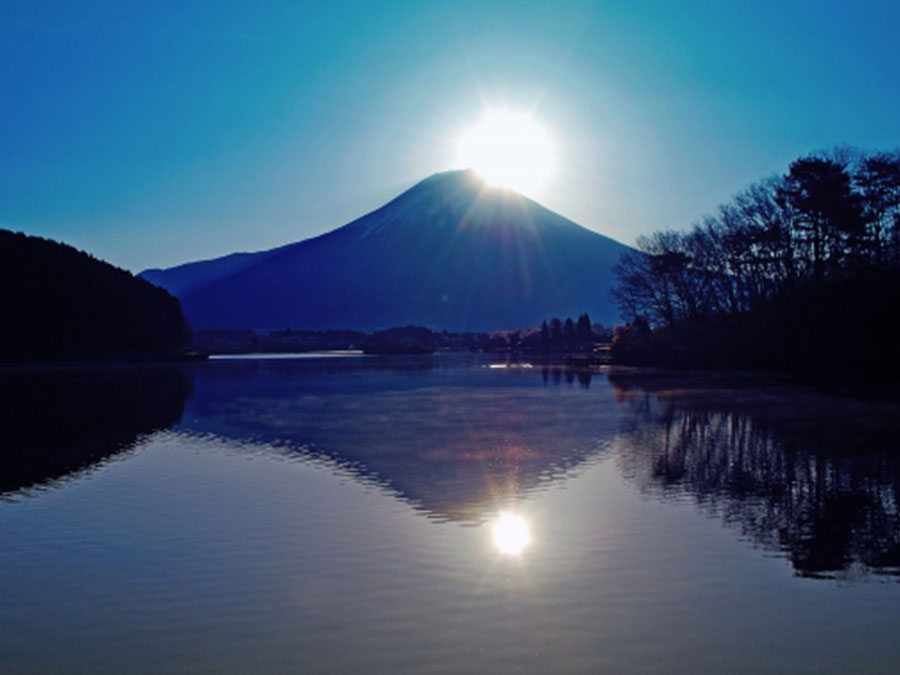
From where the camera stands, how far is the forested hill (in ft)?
253

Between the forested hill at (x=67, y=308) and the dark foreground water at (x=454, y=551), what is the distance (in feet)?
213

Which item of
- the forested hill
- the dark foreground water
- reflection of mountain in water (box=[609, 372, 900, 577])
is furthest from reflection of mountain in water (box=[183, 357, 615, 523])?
the forested hill

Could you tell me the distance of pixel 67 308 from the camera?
82.1 metres

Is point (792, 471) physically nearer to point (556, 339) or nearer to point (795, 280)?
point (795, 280)

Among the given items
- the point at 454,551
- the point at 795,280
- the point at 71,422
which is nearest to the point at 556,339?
the point at 795,280

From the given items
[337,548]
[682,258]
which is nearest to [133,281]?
[682,258]

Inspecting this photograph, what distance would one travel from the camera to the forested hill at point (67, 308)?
7725 cm

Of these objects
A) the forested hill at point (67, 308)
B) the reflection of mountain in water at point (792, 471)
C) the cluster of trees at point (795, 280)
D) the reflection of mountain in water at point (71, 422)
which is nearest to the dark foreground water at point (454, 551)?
the reflection of mountain in water at point (792, 471)

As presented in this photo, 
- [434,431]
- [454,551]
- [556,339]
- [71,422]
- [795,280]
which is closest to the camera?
[454,551]

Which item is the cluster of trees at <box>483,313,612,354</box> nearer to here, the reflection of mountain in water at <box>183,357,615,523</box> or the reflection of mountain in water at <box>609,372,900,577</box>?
the reflection of mountain in water at <box>183,357,615,523</box>

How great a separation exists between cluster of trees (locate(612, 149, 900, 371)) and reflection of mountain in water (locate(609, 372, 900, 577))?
9785mm

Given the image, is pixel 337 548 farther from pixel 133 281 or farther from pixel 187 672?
pixel 133 281

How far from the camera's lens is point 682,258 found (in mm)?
58125

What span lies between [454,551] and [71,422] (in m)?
17.2
